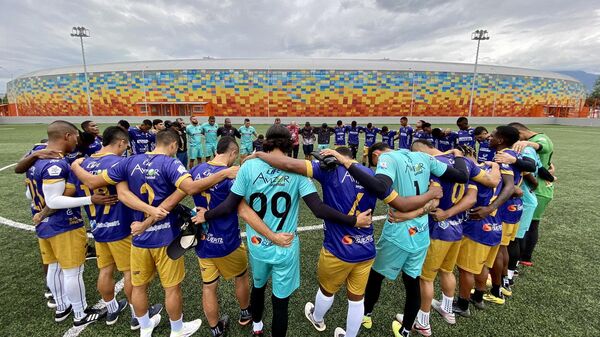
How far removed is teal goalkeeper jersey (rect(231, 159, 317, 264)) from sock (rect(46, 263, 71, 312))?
2.67 metres

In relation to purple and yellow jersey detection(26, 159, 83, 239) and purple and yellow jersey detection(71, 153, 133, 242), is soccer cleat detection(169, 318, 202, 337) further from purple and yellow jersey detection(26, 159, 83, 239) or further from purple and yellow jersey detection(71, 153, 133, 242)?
purple and yellow jersey detection(26, 159, 83, 239)

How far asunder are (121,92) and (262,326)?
54014mm

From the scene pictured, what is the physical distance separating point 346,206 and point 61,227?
3.30 metres

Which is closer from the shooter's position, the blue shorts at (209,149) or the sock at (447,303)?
the sock at (447,303)

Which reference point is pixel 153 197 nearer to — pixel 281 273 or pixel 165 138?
pixel 165 138

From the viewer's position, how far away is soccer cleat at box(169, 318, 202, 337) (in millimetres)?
3099

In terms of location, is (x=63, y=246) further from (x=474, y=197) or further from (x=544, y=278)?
(x=544, y=278)

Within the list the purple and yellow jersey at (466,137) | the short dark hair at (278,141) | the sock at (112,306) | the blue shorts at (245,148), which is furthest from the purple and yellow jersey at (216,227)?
the blue shorts at (245,148)

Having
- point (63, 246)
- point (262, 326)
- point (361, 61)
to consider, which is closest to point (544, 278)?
point (262, 326)

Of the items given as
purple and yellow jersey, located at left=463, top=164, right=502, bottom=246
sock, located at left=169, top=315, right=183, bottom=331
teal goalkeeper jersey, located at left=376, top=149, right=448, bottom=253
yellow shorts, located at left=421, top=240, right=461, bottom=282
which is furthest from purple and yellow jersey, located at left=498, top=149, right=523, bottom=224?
sock, located at left=169, top=315, right=183, bottom=331

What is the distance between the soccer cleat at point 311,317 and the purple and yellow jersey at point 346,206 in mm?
1199

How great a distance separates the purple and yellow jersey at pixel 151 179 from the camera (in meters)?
2.74

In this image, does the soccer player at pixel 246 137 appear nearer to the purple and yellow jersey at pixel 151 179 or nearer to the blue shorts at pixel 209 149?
Answer: the blue shorts at pixel 209 149

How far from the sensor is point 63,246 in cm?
317
